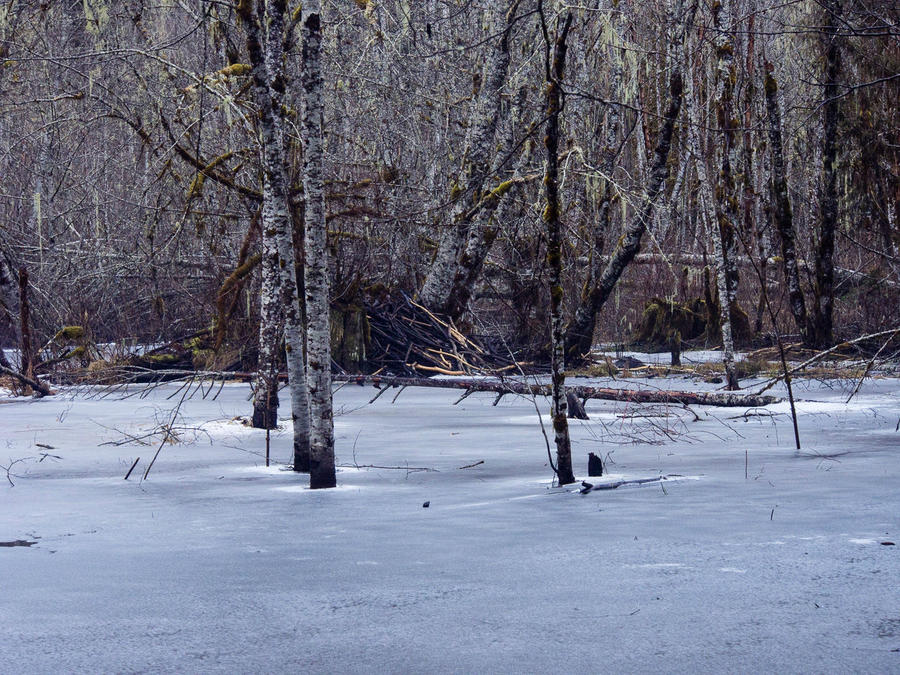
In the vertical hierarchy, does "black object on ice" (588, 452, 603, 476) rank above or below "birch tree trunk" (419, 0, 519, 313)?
below

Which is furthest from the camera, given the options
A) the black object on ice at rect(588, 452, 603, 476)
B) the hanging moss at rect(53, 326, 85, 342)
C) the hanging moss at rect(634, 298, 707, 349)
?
the hanging moss at rect(634, 298, 707, 349)

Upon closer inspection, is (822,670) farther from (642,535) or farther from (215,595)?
(215,595)

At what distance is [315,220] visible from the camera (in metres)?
6.86

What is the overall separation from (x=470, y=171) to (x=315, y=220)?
29.6 feet

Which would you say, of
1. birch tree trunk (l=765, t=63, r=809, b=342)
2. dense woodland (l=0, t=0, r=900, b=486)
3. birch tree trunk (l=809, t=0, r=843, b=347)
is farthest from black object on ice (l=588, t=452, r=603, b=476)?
birch tree trunk (l=765, t=63, r=809, b=342)

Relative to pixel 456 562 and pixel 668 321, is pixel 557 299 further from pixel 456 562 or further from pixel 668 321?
pixel 668 321

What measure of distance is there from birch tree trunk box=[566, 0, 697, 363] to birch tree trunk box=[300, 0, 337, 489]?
7216mm

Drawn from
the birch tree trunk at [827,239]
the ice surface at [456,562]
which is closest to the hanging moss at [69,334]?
the ice surface at [456,562]

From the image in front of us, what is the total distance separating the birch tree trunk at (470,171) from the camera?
50.2 ft

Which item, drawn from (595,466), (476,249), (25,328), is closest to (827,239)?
(476,249)

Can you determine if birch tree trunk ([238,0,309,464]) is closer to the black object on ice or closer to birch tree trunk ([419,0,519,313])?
the black object on ice

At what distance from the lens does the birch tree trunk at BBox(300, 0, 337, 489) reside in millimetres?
6863

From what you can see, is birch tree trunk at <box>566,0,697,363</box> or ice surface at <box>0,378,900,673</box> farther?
birch tree trunk at <box>566,0,697,363</box>

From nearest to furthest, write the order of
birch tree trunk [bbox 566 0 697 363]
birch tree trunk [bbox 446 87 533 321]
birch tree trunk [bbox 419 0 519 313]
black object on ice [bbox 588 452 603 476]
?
black object on ice [bbox 588 452 603 476] → birch tree trunk [bbox 566 0 697 363] → birch tree trunk [bbox 419 0 519 313] → birch tree trunk [bbox 446 87 533 321]
